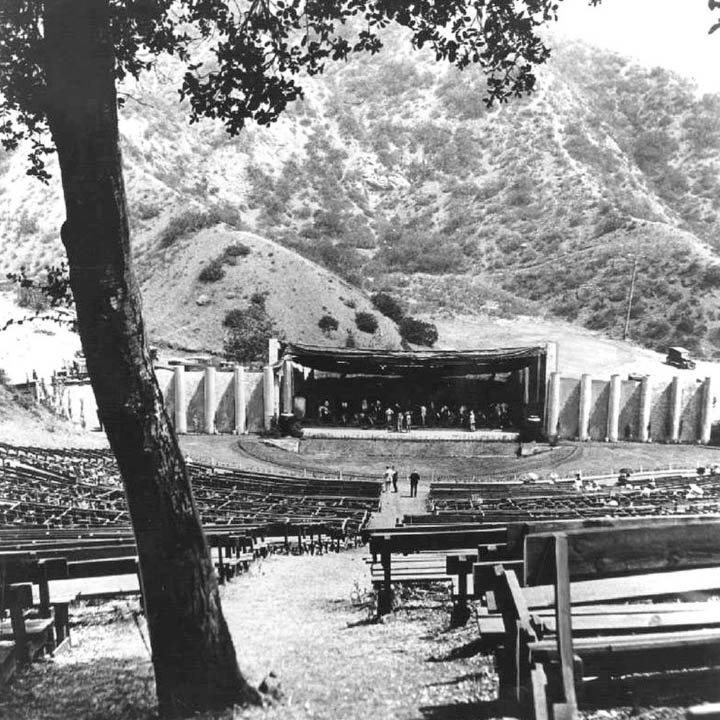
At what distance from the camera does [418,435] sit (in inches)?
1695

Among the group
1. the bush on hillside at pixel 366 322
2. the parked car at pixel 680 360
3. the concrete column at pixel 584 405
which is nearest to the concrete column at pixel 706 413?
→ the concrete column at pixel 584 405

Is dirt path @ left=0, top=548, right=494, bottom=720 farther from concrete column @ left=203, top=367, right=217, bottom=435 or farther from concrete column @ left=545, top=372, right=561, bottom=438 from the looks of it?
concrete column @ left=203, top=367, right=217, bottom=435

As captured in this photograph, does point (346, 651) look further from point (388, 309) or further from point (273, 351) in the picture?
point (388, 309)

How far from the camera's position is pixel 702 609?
20.8 feet

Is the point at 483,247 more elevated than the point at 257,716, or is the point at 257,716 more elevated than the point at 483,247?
the point at 483,247

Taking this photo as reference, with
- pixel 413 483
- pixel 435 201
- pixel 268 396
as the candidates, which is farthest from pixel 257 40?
pixel 435 201

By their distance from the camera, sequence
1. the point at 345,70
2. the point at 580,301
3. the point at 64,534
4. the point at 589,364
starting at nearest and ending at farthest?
the point at 64,534
the point at 589,364
the point at 580,301
the point at 345,70

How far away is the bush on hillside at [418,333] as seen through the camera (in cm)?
6519

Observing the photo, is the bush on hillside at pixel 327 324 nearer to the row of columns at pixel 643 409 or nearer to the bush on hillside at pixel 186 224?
the row of columns at pixel 643 409

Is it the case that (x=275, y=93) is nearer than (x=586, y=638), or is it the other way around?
(x=586, y=638)

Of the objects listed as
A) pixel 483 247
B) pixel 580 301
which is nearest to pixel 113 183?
pixel 580 301

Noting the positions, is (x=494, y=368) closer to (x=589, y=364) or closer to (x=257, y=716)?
(x=589, y=364)

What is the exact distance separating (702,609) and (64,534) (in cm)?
1104

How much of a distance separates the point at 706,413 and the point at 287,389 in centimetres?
2595
